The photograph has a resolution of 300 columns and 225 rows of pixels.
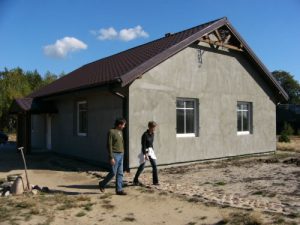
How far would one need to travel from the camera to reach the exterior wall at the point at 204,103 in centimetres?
1260

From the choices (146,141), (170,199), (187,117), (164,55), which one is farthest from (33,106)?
(170,199)

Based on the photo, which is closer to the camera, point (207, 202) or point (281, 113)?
point (207, 202)

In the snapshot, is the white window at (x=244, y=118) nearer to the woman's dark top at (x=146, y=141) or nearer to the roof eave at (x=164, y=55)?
the roof eave at (x=164, y=55)

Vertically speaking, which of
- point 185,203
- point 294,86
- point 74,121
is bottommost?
point 185,203

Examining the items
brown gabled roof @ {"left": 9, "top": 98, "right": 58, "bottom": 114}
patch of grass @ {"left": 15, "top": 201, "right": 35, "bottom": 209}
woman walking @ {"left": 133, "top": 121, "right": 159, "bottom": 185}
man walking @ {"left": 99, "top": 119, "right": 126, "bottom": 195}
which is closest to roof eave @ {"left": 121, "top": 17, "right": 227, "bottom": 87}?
woman walking @ {"left": 133, "top": 121, "right": 159, "bottom": 185}

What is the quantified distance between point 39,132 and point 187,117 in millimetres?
10195

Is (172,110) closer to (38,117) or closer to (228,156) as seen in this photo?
(228,156)

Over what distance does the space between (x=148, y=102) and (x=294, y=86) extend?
264 ft

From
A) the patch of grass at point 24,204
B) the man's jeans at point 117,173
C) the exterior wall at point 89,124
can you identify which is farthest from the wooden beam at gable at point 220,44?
the patch of grass at point 24,204

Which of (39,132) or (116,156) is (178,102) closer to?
(116,156)

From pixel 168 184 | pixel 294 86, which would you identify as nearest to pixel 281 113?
pixel 168 184

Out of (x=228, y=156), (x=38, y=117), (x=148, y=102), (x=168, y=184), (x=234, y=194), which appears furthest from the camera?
(x=38, y=117)

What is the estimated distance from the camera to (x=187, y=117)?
46.6 feet

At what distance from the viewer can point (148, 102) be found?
12672mm
